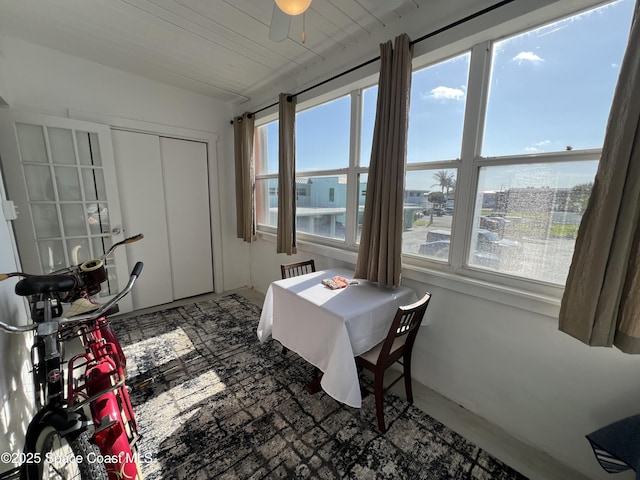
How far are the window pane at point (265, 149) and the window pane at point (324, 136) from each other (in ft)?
1.77

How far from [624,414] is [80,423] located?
86.8 inches

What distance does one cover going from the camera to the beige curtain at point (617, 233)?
0.97 meters

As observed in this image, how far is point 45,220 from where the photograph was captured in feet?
7.79

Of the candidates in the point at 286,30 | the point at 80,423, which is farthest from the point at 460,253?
the point at 80,423

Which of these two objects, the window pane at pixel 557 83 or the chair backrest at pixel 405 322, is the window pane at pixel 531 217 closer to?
the window pane at pixel 557 83

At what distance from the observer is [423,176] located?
1.83 m

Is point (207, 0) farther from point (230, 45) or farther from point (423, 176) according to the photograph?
point (423, 176)

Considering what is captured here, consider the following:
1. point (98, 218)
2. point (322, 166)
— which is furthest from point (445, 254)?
point (98, 218)

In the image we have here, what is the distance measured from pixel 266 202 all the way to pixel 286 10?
Result: 2.55m

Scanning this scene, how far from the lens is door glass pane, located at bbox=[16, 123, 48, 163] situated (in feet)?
7.21

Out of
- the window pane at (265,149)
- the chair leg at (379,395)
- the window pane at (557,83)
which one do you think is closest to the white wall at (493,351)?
the window pane at (557,83)

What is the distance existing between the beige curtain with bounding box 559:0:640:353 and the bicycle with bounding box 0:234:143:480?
185 centimetres

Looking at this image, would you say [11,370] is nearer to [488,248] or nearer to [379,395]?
[379,395]

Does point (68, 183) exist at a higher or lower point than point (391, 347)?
higher
